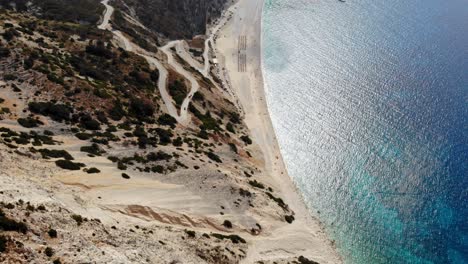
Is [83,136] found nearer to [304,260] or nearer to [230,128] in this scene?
[230,128]

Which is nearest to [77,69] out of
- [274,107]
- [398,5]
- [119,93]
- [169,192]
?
[119,93]

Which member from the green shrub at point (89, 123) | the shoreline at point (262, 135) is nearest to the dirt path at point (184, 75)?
A: the shoreline at point (262, 135)

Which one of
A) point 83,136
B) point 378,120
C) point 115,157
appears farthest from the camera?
point 378,120

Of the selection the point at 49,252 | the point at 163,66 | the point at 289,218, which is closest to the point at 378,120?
the point at 289,218

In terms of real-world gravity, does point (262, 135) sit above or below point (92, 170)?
above

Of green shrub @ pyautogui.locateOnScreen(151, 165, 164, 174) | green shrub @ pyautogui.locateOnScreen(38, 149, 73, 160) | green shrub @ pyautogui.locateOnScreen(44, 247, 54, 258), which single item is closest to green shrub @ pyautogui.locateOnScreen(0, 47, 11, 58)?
green shrub @ pyautogui.locateOnScreen(38, 149, 73, 160)

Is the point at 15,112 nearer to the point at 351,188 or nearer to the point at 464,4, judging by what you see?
the point at 351,188

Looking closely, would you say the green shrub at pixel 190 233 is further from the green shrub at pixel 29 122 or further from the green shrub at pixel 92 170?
the green shrub at pixel 29 122
